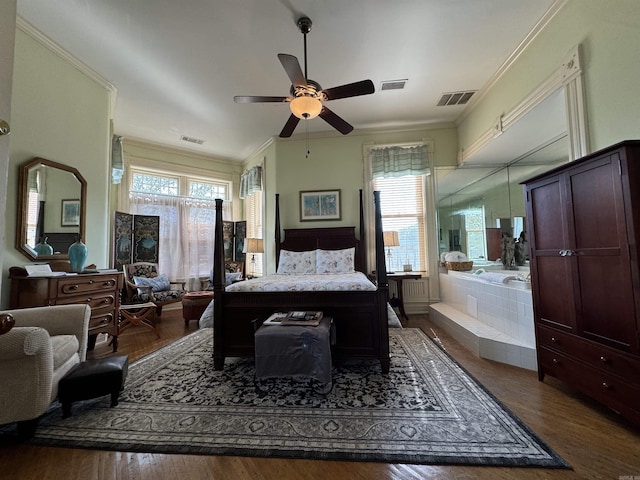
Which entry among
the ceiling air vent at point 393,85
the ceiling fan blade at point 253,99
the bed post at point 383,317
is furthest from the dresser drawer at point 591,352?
the ceiling air vent at point 393,85

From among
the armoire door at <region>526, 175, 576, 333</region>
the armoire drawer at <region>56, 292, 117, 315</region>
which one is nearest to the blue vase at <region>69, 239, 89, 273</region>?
the armoire drawer at <region>56, 292, 117, 315</region>

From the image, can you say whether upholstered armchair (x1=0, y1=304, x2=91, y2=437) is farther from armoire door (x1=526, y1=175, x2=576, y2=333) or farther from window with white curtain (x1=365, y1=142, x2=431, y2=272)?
window with white curtain (x1=365, y1=142, x2=431, y2=272)

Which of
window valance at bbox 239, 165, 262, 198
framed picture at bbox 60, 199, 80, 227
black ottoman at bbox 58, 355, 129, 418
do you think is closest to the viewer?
black ottoman at bbox 58, 355, 129, 418

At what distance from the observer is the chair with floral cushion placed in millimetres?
4129

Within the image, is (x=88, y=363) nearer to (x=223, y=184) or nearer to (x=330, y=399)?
(x=330, y=399)

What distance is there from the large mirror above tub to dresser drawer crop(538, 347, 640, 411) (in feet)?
5.80

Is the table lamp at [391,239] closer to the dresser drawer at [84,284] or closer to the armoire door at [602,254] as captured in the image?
the armoire door at [602,254]

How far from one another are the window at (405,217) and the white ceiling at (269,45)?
45.0 inches

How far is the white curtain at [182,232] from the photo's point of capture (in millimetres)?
5027

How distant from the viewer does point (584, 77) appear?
2156mm

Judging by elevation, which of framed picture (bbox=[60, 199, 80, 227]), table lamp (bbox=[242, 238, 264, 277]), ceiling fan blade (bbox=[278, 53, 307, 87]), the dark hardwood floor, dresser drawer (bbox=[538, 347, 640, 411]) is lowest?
the dark hardwood floor

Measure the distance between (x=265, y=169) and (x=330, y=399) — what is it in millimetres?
4228

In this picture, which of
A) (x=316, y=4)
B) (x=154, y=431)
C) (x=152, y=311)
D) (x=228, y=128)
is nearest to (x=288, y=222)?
(x=228, y=128)

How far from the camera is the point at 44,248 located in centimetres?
276
